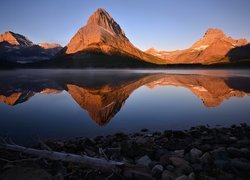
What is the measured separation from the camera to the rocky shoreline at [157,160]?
938 cm

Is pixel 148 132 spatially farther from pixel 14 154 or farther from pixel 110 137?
pixel 14 154

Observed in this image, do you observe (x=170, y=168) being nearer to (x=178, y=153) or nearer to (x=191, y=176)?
(x=191, y=176)

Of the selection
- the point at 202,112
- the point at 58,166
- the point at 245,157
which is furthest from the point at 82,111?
the point at 245,157

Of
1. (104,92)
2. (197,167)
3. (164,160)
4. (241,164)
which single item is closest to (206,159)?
(197,167)

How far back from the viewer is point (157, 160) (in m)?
11.7

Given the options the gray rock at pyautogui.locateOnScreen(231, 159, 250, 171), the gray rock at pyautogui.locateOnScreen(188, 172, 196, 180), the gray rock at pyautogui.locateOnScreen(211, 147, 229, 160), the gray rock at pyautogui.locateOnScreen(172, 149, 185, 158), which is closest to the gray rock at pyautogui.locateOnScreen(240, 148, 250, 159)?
the gray rock at pyautogui.locateOnScreen(211, 147, 229, 160)

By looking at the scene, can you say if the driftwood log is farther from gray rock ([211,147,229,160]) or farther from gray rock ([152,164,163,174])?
gray rock ([211,147,229,160])

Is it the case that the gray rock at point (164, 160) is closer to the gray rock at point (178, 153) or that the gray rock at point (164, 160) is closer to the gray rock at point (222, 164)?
the gray rock at point (178, 153)

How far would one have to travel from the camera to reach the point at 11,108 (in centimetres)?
2630

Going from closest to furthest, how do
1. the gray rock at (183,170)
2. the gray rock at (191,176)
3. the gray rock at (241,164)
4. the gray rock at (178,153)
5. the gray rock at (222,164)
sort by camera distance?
the gray rock at (191,176), the gray rock at (183,170), the gray rock at (241,164), the gray rock at (222,164), the gray rock at (178,153)

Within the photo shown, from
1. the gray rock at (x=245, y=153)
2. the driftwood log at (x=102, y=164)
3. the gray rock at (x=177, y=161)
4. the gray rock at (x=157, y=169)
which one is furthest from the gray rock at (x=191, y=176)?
the gray rock at (x=245, y=153)

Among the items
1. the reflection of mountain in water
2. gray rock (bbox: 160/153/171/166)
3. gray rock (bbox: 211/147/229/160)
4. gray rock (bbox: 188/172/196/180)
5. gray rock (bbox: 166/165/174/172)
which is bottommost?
the reflection of mountain in water

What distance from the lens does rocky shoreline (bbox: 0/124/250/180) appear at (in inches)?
369

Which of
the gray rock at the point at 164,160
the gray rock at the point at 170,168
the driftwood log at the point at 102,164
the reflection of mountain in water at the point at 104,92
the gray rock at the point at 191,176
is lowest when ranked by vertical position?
the reflection of mountain in water at the point at 104,92
